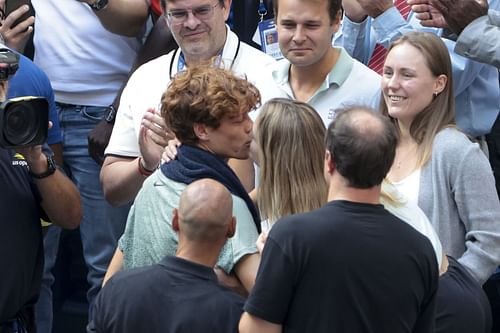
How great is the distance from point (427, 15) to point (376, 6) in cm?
29

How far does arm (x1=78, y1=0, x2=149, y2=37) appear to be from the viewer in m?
4.67

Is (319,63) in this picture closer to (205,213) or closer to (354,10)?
(354,10)

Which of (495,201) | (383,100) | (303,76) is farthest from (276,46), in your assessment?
(495,201)

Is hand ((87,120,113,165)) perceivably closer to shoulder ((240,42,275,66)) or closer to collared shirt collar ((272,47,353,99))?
shoulder ((240,42,275,66))

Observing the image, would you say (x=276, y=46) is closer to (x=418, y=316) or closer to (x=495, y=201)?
(x=495, y=201)

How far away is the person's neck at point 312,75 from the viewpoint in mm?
4039

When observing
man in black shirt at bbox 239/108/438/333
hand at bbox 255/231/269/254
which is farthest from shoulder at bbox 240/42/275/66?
man in black shirt at bbox 239/108/438/333

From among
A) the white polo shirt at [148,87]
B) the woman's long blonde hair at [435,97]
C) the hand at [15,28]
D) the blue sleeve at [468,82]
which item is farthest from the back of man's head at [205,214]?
the hand at [15,28]

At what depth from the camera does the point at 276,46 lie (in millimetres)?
4699

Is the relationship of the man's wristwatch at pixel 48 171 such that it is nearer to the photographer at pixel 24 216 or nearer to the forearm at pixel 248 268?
the photographer at pixel 24 216

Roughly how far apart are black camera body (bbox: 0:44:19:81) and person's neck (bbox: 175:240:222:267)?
3.21 ft

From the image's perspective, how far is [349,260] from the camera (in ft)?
8.72

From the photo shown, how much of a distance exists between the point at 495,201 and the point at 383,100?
23.1 inches

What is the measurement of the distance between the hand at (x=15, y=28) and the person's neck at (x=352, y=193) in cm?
249
